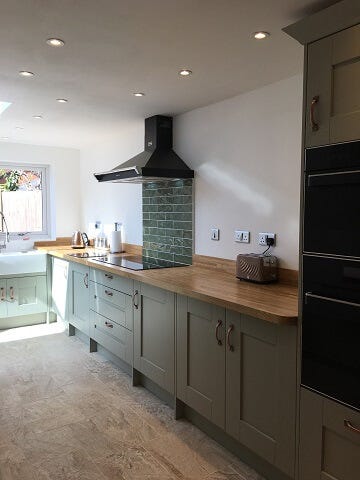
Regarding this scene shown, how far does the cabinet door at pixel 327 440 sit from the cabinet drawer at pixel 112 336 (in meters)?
1.60

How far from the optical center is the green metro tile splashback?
11.4ft

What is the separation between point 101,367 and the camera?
11.3 ft

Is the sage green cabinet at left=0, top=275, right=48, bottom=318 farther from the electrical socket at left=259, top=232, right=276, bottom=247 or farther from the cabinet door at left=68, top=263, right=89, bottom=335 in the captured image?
the electrical socket at left=259, top=232, right=276, bottom=247

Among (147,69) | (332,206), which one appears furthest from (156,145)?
(332,206)

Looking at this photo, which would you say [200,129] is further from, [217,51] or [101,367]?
[101,367]

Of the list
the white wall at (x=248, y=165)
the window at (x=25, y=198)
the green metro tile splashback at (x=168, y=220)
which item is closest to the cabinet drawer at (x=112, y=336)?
the green metro tile splashback at (x=168, y=220)

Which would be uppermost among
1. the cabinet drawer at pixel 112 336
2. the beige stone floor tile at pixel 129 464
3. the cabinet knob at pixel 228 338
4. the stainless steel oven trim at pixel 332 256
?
the stainless steel oven trim at pixel 332 256

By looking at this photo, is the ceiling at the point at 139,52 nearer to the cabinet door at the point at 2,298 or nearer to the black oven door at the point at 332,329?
the black oven door at the point at 332,329

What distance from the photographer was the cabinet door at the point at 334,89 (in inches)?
58.9

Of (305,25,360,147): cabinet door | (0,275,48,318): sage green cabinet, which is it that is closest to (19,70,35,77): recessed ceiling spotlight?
(305,25,360,147): cabinet door

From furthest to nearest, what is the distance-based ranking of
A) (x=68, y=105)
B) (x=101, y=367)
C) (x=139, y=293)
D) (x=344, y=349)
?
1. (x=101, y=367)
2. (x=68, y=105)
3. (x=139, y=293)
4. (x=344, y=349)

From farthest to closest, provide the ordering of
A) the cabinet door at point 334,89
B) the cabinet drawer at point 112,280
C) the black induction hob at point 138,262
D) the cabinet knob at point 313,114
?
the black induction hob at point 138,262
the cabinet drawer at point 112,280
the cabinet knob at point 313,114
the cabinet door at point 334,89

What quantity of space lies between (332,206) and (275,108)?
4.23ft

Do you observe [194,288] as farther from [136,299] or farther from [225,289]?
[136,299]
